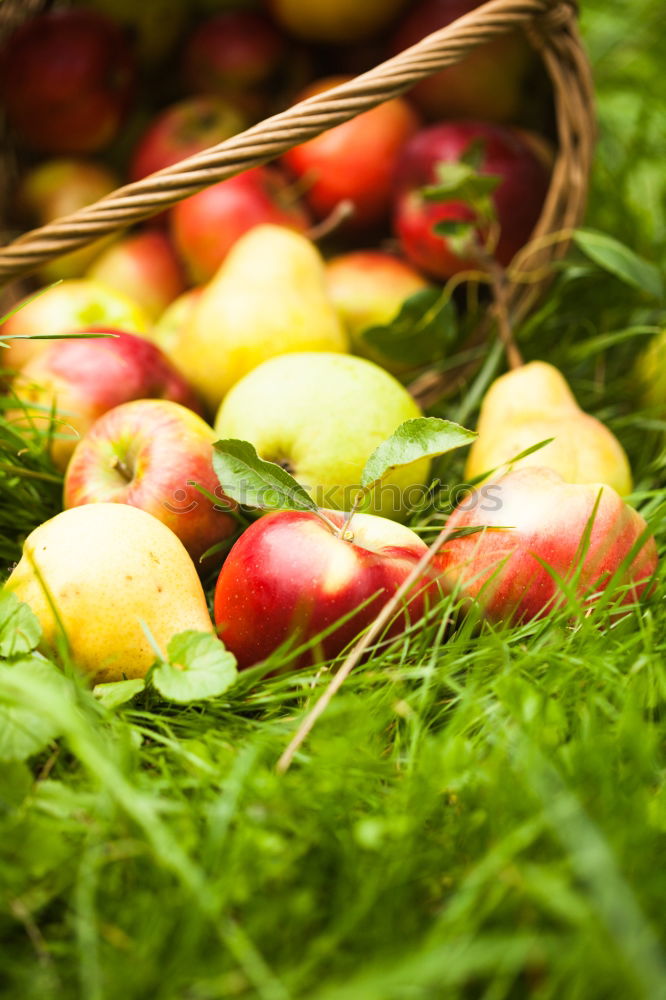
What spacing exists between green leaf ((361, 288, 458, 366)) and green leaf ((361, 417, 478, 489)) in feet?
1.74

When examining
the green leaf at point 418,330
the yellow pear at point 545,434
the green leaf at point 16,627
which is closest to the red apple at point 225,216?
the green leaf at point 418,330

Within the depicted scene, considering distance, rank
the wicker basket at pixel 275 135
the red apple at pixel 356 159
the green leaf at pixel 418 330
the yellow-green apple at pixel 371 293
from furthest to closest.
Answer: the red apple at pixel 356 159, the yellow-green apple at pixel 371 293, the green leaf at pixel 418 330, the wicker basket at pixel 275 135

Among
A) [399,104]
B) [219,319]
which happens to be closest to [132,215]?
[219,319]

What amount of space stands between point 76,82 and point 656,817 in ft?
5.41

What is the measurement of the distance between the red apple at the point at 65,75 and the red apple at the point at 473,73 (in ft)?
1.87

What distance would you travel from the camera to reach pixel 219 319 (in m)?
1.31

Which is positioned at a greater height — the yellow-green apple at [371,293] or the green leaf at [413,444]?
the green leaf at [413,444]

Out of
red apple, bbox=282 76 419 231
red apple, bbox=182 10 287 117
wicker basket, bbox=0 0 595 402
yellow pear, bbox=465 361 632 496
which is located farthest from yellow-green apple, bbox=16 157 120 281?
yellow pear, bbox=465 361 632 496

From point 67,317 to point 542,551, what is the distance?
0.92 metres

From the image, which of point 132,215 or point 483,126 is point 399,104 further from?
point 132,215

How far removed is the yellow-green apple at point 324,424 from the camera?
1.08m

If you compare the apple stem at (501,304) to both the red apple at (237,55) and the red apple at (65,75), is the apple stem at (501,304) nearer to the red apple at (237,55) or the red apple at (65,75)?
the red apple at (237,55)

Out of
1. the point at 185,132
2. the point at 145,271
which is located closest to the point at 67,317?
the point at 145,271

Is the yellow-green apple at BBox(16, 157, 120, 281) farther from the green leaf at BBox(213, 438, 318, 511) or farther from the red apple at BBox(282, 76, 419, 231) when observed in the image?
the green leaf at BBox(213, 438, 318, 511)
